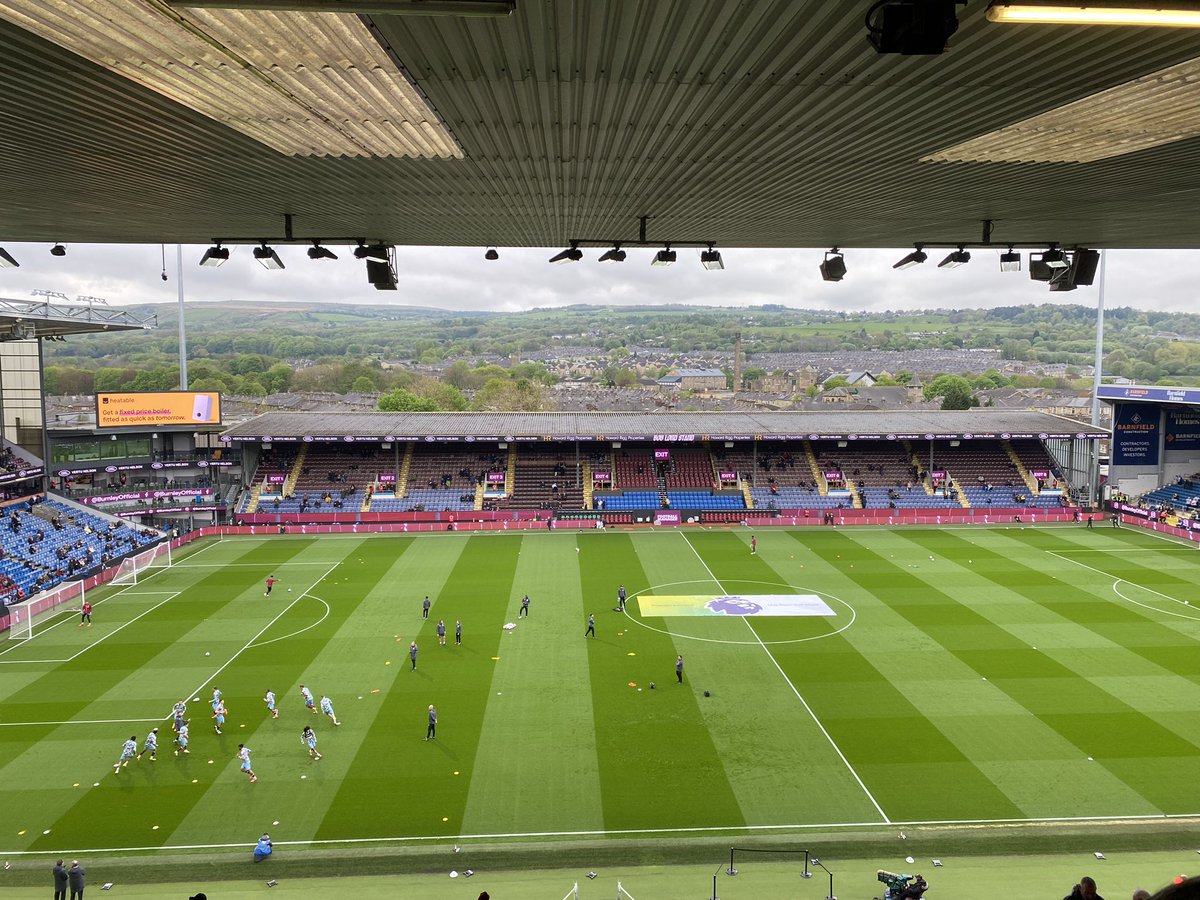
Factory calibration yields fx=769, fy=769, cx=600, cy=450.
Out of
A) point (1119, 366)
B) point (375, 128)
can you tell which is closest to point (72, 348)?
point (375, 128)

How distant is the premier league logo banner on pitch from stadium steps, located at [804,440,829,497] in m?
22.7

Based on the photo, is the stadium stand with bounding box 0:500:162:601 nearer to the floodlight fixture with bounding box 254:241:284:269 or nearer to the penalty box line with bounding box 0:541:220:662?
the penalty box line with bounding box 0:541:220:662

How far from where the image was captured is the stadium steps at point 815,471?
183ft

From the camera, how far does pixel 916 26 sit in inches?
219

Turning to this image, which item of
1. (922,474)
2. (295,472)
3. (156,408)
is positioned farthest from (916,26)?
(922,474)

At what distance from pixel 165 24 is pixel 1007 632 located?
31.7m

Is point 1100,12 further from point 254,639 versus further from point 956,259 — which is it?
point 254,639

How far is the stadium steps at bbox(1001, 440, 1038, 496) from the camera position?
55.9m

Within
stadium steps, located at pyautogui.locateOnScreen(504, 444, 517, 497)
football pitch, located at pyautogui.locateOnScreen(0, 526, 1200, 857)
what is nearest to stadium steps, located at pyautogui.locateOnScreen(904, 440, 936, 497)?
football pitch, located at pyautogui.locateOnScreen(0, 526, 1200, 857)

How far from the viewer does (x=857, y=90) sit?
8062 millimetres

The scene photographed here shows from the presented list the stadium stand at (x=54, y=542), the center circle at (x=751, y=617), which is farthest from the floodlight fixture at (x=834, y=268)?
the stadium stand at (x=54, y=542)

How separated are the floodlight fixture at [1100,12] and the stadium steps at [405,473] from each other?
170 feet

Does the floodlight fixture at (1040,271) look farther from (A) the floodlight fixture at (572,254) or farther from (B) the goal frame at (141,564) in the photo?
(B) the goal frame at (141,564)

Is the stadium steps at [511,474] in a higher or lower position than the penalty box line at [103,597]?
higher
